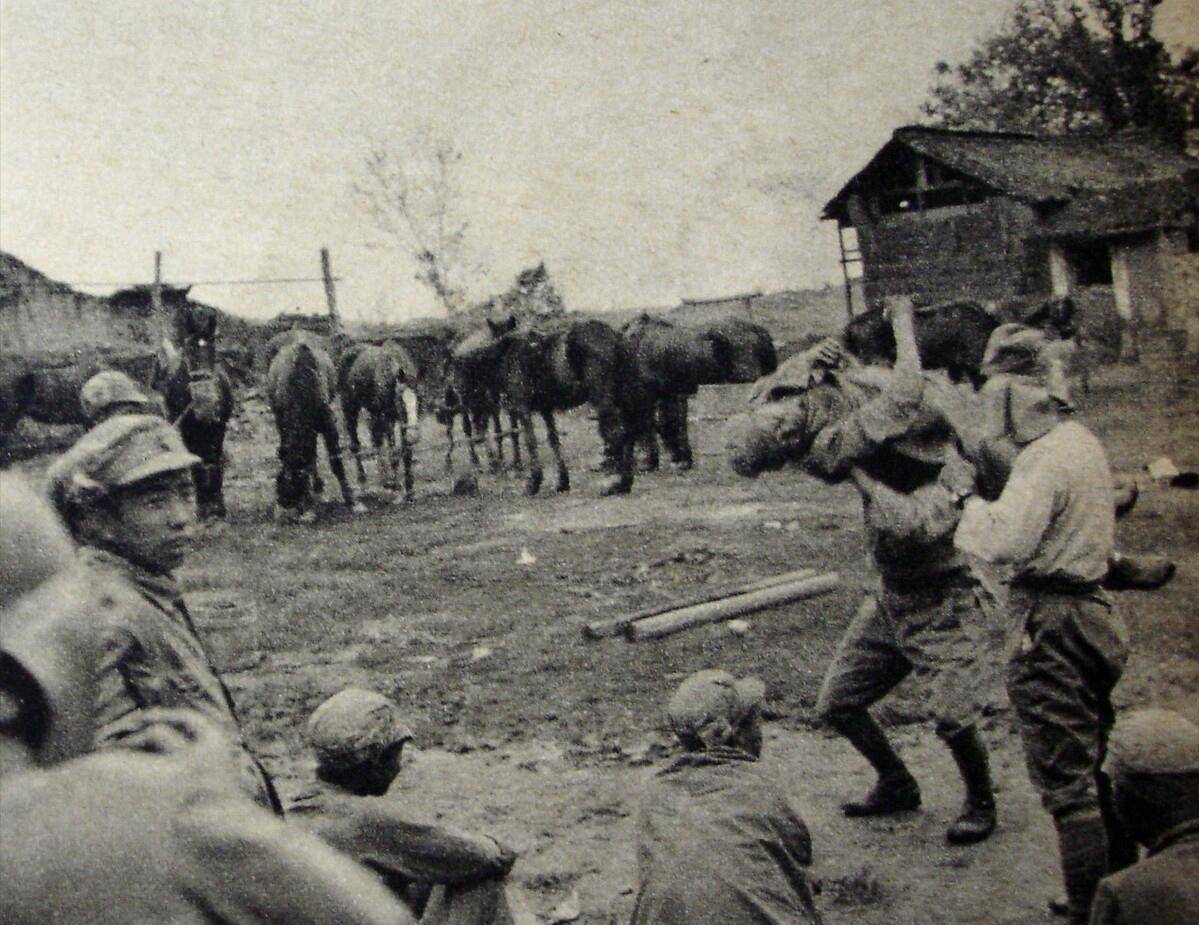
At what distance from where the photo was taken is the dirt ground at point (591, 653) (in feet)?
9.48

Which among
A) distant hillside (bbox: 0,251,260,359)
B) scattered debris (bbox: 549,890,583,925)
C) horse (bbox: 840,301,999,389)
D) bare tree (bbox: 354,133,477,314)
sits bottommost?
scattered debris (bbox: 549,890,583,925)

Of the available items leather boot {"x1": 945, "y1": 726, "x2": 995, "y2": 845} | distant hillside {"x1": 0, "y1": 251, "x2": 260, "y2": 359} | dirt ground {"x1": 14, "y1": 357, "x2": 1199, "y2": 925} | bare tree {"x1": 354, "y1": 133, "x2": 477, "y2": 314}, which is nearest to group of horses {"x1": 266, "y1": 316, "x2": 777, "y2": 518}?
dirt ground {"x1": 14, "y1": 357, "x2": 1199, "y2": 925}

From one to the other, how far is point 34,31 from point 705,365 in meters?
4.28

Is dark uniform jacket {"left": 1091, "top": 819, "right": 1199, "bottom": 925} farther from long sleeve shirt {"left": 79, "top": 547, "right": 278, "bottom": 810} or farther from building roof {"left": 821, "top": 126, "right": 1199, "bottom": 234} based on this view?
building roof {"left": 821, "top": 126, "right": 1199, "bottom": 234}

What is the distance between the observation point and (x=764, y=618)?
4.07m

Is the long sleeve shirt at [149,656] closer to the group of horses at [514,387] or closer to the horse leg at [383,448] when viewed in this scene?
the group of horses at [514,387]

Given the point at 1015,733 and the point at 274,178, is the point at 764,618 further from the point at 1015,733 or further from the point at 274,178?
the point at 274,178

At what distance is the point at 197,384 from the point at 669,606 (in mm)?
1995

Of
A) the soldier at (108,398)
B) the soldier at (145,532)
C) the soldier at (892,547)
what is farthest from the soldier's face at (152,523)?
the soldier at (892,547)

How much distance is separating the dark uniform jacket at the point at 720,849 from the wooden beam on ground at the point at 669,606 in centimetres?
194

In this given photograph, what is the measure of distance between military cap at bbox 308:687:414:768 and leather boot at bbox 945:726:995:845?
62.4 inches

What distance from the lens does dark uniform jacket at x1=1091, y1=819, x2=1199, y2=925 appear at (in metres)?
1.55

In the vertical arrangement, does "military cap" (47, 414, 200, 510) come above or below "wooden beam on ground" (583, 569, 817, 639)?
above

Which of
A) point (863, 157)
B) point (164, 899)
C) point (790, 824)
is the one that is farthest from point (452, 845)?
point (863, 157)
